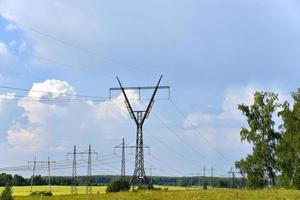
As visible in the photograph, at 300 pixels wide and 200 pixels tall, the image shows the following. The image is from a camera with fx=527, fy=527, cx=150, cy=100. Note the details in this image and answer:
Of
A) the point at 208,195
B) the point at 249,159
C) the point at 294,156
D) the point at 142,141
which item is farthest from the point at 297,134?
the point at 208,195

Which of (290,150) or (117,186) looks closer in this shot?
(290,150)

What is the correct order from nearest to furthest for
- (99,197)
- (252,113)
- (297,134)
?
(99,197) → (297,134) → (252,113)

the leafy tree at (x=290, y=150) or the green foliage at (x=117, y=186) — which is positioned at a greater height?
the leafy tree at (x=290, y=150)

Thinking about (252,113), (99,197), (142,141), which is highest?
(252,113)

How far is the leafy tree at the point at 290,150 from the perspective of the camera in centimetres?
7950

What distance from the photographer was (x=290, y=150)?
80125 millimetres

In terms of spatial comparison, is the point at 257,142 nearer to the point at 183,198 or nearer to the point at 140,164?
the point at 140,164

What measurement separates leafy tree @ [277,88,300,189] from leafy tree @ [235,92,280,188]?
208 cm

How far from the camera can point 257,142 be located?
84438 mm

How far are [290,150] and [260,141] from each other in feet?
18.9

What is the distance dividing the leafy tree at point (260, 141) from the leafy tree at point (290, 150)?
2078 millimetres

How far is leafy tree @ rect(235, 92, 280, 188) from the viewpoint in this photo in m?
83.1

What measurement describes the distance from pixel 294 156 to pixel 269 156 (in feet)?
14.7

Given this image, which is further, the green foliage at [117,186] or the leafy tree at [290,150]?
the green foliage at [117,186]
